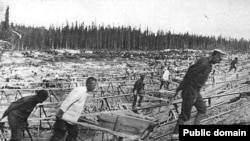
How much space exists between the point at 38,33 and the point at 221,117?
165 feet

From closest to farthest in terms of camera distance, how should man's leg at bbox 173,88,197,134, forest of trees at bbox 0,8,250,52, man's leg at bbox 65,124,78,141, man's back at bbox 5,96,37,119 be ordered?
man's leg at bbox 65,124,78,141 → man's back at bbox 5,96,37,119 → man's leg at bbox 173,88,197,134 → forest of trees at bbox 0,8,250,52

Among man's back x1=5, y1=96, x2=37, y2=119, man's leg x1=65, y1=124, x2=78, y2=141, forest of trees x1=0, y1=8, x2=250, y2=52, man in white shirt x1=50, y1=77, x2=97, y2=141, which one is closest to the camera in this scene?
man in white shirt x1=50, y1=77, x2=97, y2=141

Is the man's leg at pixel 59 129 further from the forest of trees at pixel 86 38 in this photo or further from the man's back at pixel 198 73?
the forest of trees at pixel 86 38

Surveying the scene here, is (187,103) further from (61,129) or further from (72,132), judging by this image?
(61,129)

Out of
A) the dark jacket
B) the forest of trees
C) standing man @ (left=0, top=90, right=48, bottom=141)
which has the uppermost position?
the forest of trees

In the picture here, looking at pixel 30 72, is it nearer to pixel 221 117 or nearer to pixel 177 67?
pixel 177 67

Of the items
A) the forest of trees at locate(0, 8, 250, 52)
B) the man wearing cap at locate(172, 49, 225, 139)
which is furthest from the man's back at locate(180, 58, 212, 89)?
the forest of trees at locate(0, 8, 250, 52)

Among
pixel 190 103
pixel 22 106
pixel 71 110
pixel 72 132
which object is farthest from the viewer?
pixel 190 103

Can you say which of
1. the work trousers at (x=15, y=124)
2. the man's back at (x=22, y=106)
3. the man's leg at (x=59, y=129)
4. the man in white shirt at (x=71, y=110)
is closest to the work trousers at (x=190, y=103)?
the man in white shirt at (x=71, y=110)

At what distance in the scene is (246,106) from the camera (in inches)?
255

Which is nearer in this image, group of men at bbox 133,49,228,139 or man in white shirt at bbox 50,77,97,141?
man in white shirt at bbox 50,77,97,141

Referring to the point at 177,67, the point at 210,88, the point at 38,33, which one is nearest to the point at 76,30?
the point at 38,33

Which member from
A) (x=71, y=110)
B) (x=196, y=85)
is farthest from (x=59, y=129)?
(x=196, y=85)

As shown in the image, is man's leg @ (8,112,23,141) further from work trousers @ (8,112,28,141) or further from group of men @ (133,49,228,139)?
group of men @ (133,49,228,139)
